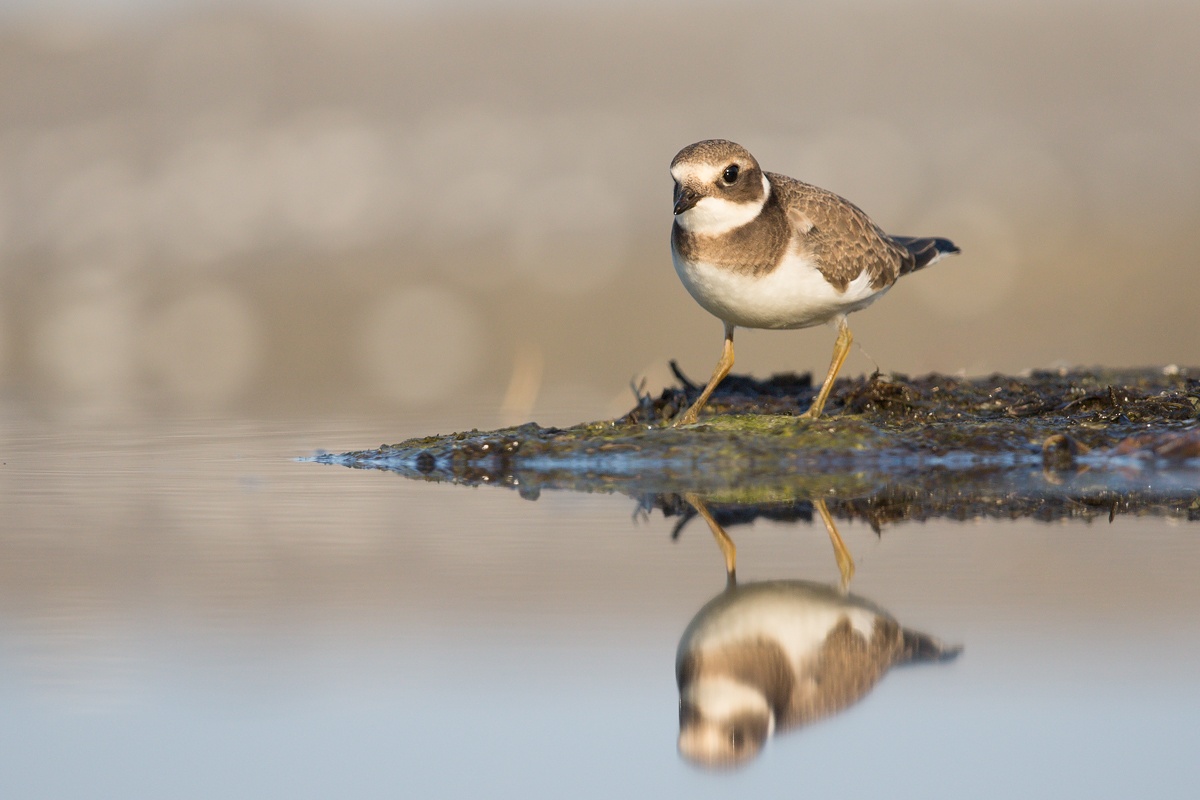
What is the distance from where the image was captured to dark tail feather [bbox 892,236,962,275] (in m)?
9.87

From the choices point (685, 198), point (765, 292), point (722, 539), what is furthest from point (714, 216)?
point (722, 539)

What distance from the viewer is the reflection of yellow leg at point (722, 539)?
544 cm

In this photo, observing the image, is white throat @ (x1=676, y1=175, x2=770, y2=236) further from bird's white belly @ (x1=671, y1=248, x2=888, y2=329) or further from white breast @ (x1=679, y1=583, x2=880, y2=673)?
white breast @ (x1=679, y1=583, x2=880, y2=673)

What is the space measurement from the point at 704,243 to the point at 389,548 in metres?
2.81

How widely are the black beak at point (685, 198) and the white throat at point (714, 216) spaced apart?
4 cm

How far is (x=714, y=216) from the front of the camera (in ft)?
26.6

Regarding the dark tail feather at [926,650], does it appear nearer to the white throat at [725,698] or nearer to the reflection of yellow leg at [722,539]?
the white throat at [725,698]

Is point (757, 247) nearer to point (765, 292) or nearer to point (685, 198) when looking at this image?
point (765, 292)

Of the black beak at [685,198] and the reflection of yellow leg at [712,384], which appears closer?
the black beak at [685,198]

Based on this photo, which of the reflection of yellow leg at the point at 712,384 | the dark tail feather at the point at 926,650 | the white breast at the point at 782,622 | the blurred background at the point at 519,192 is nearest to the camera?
the dark tail feather at the point at 926,650

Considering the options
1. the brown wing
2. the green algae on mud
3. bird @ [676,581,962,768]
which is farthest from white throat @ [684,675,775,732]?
the brown wing

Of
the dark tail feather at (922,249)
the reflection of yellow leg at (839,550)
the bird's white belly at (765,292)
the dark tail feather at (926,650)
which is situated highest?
the dark tail feather at (922,249)

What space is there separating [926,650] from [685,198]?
406cm

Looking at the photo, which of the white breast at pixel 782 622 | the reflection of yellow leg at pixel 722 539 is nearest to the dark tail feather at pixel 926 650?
the white breast at pixel 782 622
